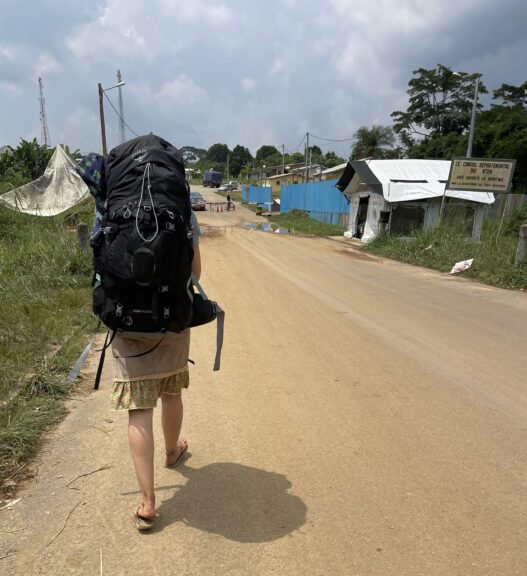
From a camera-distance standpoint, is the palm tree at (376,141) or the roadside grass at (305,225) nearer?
the roadside grass at (305,225)

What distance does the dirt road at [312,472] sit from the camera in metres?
2.16

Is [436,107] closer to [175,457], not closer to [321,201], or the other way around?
[321,201]

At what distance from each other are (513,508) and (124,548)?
193 centimetres

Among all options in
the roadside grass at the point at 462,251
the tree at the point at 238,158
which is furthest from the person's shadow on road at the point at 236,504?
the tree at the point at 238,158

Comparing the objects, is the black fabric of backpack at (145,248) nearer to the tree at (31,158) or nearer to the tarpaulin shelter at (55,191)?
the tarpaulin shelter at (55,191)

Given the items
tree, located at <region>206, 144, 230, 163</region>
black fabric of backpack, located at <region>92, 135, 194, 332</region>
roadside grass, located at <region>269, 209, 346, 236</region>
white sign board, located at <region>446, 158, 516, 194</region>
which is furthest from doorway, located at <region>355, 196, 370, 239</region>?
tree, located at <region>206, 144, 230, 163</region>

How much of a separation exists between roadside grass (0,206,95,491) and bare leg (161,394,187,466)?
0.92 m

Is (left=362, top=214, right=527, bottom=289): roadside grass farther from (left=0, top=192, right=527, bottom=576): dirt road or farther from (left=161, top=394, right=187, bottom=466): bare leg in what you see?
(left=161, top=394, right=187, bottom=466): bare leg

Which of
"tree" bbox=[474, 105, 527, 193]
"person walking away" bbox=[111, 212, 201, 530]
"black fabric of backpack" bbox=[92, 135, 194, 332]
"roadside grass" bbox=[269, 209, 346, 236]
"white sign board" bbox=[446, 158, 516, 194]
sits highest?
"tree" bbox=[474, 105, 527, 193]

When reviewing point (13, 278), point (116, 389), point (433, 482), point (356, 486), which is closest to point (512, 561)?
point (433, 482)

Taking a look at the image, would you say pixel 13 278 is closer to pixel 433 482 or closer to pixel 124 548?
pixel 124 548

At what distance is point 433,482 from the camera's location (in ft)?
8.87

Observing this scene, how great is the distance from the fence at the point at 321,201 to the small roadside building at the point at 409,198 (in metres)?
3.63

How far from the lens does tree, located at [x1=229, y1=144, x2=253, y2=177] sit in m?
117
